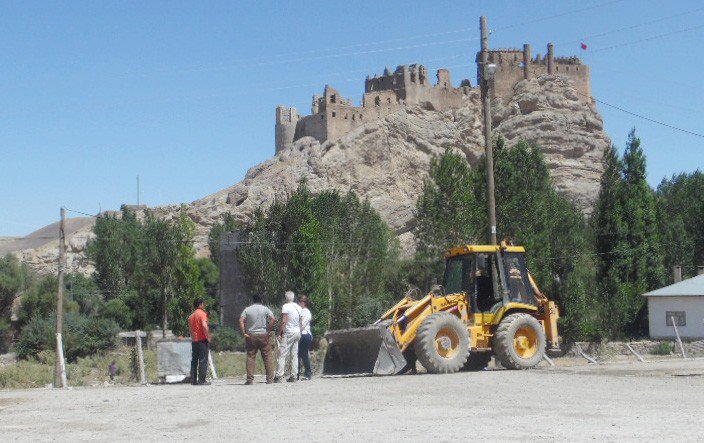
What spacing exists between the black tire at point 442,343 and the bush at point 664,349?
2018cm

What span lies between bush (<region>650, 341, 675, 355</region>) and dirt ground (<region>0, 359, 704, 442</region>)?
67.9 ft

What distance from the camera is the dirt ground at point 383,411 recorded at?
369 inches

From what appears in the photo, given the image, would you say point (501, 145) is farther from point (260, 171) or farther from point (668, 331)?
point (260, 171)

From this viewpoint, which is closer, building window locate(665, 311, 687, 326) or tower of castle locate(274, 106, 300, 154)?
building window locate(665, 311, 687, 326)

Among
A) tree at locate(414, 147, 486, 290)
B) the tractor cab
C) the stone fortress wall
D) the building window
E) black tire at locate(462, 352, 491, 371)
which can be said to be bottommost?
black tire at locate(462, 352, 491, 371)

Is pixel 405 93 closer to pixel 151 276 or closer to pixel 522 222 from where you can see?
pixel 151 276

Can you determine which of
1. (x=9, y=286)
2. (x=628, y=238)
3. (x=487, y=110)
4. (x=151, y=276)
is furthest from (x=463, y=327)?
(x=151, y=276)

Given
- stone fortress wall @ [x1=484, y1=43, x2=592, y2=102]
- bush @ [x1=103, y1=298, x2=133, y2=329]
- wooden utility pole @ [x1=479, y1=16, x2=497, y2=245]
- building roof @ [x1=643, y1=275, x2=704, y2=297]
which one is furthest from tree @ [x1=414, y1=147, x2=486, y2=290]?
stone fortress wall @ [x1=484, y1=43, x2=592, y2=102]

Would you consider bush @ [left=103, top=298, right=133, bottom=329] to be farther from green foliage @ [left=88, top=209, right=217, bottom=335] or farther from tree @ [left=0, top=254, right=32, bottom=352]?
tree @ [left=0, top=254, right=32, bottom=352]

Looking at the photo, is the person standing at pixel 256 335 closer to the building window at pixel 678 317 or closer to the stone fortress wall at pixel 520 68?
the building window at pixel 678 317

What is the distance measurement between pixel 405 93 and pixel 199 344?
8376 cm

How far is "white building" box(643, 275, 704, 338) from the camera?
42.5 meters

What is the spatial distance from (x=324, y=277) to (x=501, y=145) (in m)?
14.5

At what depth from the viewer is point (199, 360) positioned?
16.6 m
